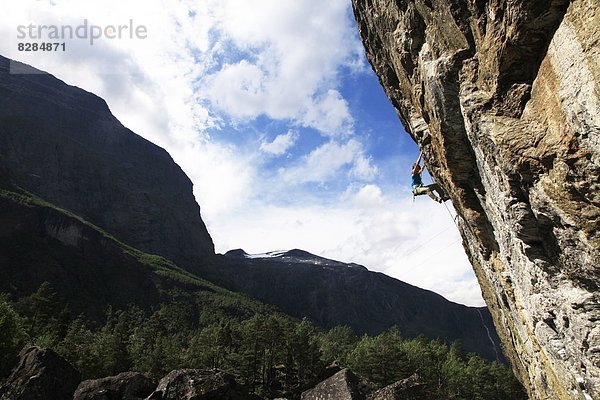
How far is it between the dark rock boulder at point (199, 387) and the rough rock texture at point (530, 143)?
10.6m

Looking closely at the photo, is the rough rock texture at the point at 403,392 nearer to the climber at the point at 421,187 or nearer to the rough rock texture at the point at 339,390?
the rough rock texture at the point at 339,390

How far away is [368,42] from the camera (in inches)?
839

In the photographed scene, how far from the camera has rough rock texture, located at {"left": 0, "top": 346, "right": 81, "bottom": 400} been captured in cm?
1672

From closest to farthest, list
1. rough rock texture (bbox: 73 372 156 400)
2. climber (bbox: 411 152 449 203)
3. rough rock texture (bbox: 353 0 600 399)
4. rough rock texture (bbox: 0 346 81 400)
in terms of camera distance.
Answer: rough rock texture (bbox: 353 0 600 399) → rough rock texture (bbox: 73 372 156 400) → rough rock texture (bbox: 0 346 81 400) → climber (bbox: 411 152 449 203)

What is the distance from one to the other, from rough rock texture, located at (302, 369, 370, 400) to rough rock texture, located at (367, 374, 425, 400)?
570mm

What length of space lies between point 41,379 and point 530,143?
70.1ft

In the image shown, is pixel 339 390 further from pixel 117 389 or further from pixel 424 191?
pixel 424 191

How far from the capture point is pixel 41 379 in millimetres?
17250

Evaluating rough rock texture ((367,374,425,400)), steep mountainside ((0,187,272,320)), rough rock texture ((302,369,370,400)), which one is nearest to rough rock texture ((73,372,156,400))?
rough rock texture ((302,369,370,400))

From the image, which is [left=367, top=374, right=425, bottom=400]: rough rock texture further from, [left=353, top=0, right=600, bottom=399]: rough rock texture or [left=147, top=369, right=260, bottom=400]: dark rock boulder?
[left=147, top=369, right=260, bottom=400]: dark rock boulder

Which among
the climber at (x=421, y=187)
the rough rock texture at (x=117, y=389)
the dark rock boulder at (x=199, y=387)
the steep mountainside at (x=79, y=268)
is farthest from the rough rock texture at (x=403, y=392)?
the steep mountainside at (x=79, y=268)

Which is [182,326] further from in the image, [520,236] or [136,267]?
[520,236]

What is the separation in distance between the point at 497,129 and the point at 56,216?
587 ft

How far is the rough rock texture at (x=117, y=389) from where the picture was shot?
1577 centimetres
